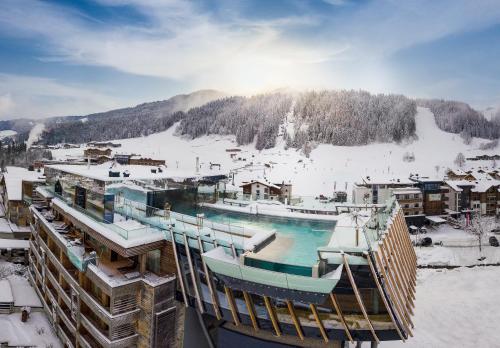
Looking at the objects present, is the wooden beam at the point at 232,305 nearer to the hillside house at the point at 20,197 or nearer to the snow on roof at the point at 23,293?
the snow on roof at the point at 23,293

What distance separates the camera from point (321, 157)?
125 meters

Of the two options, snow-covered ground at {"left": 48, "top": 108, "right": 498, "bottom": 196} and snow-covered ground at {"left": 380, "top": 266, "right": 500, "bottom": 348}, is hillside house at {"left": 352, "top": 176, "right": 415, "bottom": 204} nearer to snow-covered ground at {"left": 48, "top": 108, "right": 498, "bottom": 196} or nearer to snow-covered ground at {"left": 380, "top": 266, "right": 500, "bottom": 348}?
snow-covered ground at {"left": 48, "top": 108, "right": 498, "bottom": 196}

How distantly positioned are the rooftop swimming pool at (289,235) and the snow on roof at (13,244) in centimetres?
2256

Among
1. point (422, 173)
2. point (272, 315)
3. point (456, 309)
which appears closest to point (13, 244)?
point (272, 315)

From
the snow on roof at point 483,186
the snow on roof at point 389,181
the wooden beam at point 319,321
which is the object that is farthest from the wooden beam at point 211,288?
the snow on roof at point 483,186

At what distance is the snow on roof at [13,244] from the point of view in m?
32.2

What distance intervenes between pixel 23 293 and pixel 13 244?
8.32m

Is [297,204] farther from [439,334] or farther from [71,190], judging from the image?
[439,334]

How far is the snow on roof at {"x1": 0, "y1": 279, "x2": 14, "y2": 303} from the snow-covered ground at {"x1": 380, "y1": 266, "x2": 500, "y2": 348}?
2687 cm

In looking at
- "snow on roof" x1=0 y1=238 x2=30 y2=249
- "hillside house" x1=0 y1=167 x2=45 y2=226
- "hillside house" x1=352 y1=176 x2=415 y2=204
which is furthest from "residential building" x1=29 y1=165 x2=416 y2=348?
A: "hillside house" x1=352 y1=176 x2=415 y2=204

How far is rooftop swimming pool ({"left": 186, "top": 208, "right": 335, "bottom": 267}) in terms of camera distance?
41.1 feet

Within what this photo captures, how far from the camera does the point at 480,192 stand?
223 ft

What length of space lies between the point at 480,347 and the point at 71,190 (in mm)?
32589

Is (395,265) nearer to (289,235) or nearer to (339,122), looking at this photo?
(289,235)
